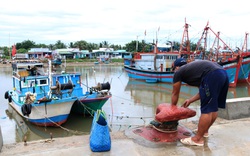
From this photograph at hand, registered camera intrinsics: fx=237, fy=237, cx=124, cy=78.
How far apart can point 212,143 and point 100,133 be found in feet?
5.40

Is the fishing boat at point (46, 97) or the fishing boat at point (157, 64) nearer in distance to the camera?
the fishing boat at point (46, 97)

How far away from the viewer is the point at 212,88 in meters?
3.10

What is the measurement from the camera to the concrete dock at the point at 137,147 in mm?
3106

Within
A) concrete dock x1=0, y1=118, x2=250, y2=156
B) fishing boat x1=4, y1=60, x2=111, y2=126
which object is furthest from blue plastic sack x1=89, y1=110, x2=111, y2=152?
fishing boat x1=4, y1=60, x2=111, y2=126

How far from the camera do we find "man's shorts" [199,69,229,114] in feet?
10.2

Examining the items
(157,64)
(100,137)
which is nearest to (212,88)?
(100,137)

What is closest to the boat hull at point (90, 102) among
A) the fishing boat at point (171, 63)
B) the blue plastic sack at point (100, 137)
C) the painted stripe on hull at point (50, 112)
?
the painted stripe on hull at point (50, 112)

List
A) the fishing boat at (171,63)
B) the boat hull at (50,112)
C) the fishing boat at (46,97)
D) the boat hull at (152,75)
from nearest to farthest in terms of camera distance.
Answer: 1. the fishing boat at (46,97)
2. the boat hull at (50,112)
3. the fishing boat at (171,63)
4. the boat hull at (152,75)

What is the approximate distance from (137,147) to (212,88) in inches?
50.8

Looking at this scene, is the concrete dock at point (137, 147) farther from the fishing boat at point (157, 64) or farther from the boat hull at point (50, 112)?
the fishing boat at point (157, 64)

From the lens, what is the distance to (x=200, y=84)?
3244 millimetres

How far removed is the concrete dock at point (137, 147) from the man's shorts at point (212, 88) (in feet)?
1.87

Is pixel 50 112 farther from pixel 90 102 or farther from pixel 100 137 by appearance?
pixel 100 137

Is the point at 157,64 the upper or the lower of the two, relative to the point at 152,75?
upper
